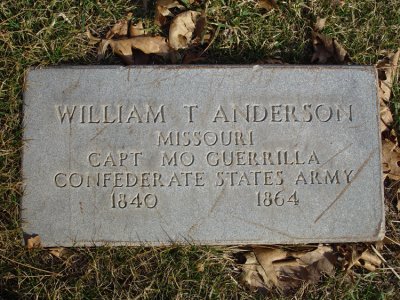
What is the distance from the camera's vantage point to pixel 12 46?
3133mm

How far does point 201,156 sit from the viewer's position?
291 centimetres

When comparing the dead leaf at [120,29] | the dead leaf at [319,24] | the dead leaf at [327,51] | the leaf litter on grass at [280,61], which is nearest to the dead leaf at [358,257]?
the leaf litter on grass at [280,61]

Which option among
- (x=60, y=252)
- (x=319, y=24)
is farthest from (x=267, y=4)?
(x=60, y=252)

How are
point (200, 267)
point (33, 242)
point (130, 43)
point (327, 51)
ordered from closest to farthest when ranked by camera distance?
1. point (33, 242)
2. point (200, 267)
3. point (130, 43)
4. point (327, 51)

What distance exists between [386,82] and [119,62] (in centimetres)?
178

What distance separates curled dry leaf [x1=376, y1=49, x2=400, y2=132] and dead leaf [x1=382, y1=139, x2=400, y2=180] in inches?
5.0

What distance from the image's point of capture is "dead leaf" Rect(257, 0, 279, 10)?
10.8 feet

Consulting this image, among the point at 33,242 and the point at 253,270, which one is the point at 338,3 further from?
the point at 33,242

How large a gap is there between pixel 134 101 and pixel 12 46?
2.95 ft

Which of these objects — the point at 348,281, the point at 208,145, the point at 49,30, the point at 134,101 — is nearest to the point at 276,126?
the point at 208,145

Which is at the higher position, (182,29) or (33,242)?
(182,29)

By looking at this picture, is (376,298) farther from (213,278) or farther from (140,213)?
→ (140,213)

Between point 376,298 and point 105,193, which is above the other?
point 105,193

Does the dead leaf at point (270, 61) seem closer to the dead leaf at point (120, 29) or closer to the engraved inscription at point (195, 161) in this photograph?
the engraved inscription at point (195, 161)
